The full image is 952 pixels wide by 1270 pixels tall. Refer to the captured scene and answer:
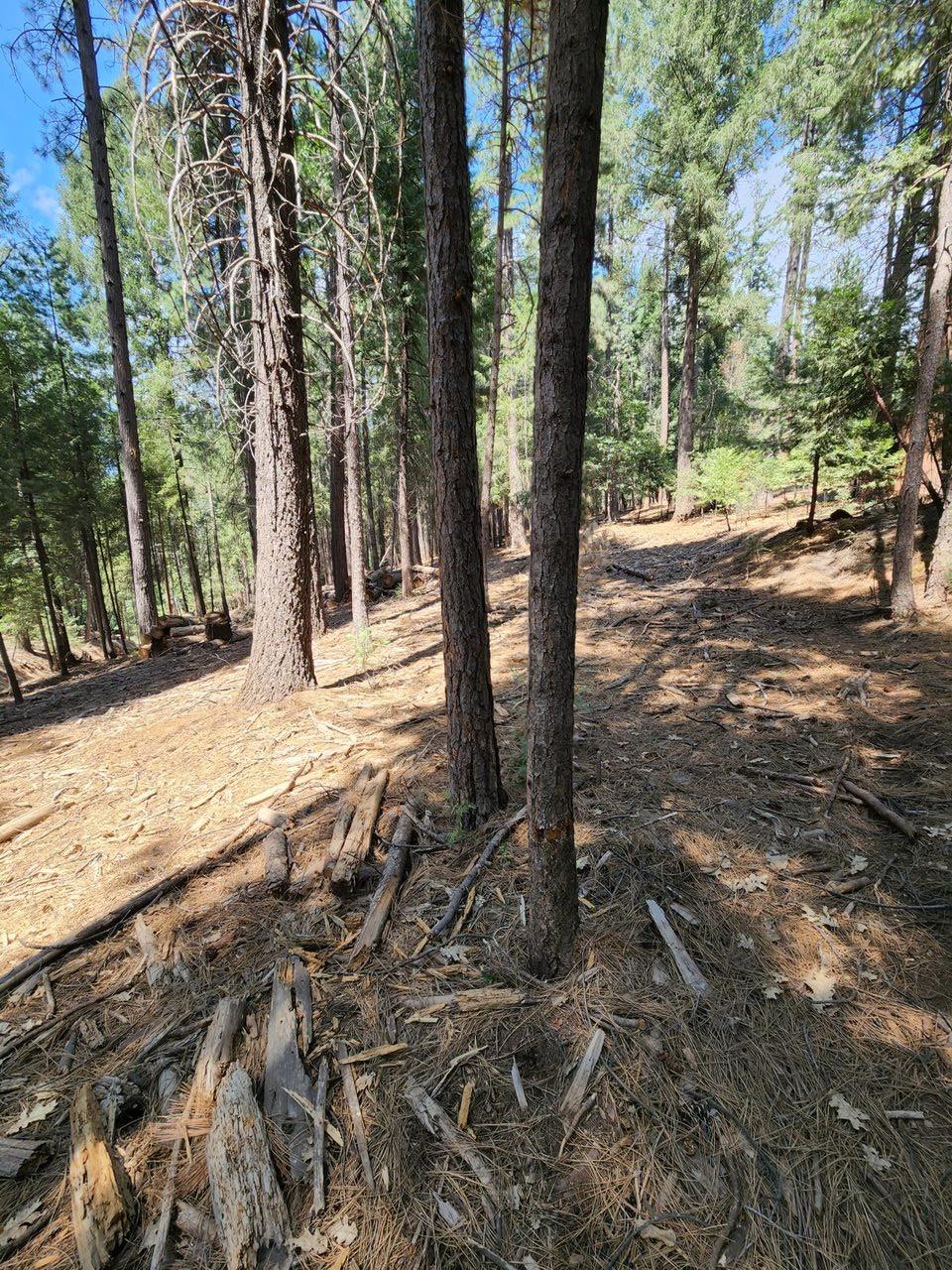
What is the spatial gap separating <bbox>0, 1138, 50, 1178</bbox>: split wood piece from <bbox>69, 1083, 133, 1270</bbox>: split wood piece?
0.39 ft

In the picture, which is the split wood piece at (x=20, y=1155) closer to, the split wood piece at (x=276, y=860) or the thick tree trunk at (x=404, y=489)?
the split wood piece at (x=276, y=860)

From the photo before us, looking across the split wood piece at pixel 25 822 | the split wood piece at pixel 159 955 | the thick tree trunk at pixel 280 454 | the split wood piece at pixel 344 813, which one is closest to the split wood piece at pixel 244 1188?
the split wood piece at pixel 159 955

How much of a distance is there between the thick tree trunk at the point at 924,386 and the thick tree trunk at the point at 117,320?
456 inches

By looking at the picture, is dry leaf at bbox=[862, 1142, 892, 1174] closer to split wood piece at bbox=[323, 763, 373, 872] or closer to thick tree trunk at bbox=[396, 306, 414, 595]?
split wood piece at bbox=[323, 763, 373, 872]

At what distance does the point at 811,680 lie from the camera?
5160mm

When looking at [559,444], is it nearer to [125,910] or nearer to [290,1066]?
[290,1066]

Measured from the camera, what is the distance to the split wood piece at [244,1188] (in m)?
1.50

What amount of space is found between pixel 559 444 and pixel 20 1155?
3097 millimetres

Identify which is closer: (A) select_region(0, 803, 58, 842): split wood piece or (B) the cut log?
(A) select_region(0, 803, 58, 842): split wood piece

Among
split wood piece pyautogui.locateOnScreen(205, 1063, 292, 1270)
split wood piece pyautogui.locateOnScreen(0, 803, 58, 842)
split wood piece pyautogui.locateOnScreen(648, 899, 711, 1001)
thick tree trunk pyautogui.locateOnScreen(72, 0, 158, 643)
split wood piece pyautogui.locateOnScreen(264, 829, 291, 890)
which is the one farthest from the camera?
thick tree trunk pyautogui.locateOnScreen(72, 0, 158, 643)

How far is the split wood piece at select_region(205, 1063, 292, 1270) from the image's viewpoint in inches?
59.0

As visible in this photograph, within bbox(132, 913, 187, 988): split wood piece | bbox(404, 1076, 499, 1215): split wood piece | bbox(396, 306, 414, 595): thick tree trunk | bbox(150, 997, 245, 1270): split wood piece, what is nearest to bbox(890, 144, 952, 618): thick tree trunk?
bbox(404, 1076, 499, 1215): split wood piece

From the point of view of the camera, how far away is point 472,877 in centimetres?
282

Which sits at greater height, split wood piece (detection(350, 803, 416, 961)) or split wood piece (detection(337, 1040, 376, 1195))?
split wood piece (detection(350, 803, 416, 961))
